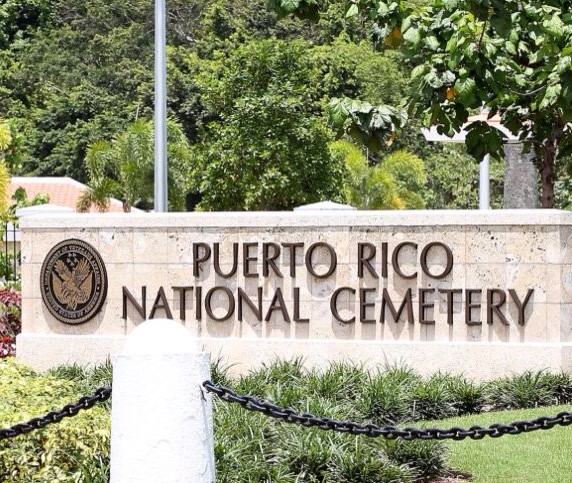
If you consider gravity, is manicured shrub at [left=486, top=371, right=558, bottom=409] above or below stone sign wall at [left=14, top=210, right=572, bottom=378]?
below

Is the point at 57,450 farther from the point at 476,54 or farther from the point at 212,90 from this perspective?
the point at 212,90

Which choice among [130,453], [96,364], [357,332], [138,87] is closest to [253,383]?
[357,332]

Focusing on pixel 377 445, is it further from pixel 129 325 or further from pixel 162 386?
pixel 129 325

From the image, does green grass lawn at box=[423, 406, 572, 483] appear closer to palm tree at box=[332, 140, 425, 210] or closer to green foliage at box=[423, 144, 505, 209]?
palm tree at box=[332, 140, 425, 210]

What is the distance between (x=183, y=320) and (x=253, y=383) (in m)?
3.35

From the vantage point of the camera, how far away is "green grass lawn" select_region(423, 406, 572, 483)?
30.2 ft

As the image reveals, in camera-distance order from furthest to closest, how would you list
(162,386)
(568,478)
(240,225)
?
1. (240,225)
2. (568,478)
3. (162,386)

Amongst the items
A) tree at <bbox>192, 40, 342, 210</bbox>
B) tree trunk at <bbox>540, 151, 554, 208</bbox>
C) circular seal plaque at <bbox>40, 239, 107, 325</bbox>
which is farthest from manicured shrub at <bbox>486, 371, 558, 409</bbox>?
tree at <bbox>192, 40, 342, 210</bbox>

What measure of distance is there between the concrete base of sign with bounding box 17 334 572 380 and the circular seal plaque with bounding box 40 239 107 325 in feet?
1.14

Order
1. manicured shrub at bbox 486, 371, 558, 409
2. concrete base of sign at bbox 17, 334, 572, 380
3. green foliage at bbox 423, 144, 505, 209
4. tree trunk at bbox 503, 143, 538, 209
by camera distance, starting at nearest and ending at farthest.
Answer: manicured shrub at bbox 486, 371, 558, 409 → concrete base of sign at bbox 17, 334, 572, 380 → tree trunk at bbox 503, 143, 538, 209 → green foliage at bbox 423, 144, 505, 209

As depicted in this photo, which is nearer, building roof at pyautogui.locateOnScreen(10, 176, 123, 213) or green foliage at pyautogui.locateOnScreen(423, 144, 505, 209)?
building roof at pyautogui.locateOnScreen(10, 176, 123, 213)

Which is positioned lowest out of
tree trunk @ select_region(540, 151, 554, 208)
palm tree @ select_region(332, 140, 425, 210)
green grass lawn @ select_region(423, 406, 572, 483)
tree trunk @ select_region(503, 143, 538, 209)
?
green grass lawn @ select_region(423, 406, 572, 483)

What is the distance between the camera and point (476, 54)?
9453 mm

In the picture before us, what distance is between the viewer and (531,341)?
13.9 metres
